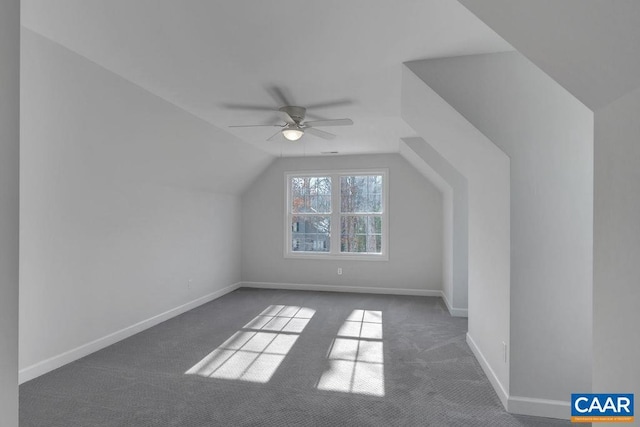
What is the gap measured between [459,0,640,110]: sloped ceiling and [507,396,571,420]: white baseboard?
2.05 meters

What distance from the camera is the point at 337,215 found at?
22.1 ft

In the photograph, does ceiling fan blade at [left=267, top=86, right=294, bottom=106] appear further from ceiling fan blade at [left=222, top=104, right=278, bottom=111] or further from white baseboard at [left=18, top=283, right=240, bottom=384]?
white baseboard at [left=18, top=283, right=240, bottom=384]

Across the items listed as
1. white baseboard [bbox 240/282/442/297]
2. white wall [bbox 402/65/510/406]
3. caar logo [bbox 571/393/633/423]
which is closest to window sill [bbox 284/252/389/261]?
white baseboard [bbox 240/282/442/297]

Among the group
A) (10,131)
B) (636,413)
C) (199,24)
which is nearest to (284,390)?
(636,413)

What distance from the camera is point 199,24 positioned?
2158 mm

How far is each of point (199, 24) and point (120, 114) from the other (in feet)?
4.69

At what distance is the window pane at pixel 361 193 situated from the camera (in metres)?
6.60

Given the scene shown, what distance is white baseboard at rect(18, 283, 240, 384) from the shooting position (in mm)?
2863

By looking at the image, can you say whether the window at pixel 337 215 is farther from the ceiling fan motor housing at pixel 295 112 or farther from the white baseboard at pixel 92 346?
the ceiling fan motor housing at pixel 295 112

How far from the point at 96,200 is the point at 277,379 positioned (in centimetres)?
240

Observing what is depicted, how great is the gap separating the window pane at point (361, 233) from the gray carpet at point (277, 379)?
214 cm

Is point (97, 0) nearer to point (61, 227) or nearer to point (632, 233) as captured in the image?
point (61, 227)

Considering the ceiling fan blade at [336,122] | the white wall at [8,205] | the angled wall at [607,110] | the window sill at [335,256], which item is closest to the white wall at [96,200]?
the ceiling fan blade at [336,122]

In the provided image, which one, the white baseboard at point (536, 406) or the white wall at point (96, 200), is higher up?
the white wall at point (96, 200)
